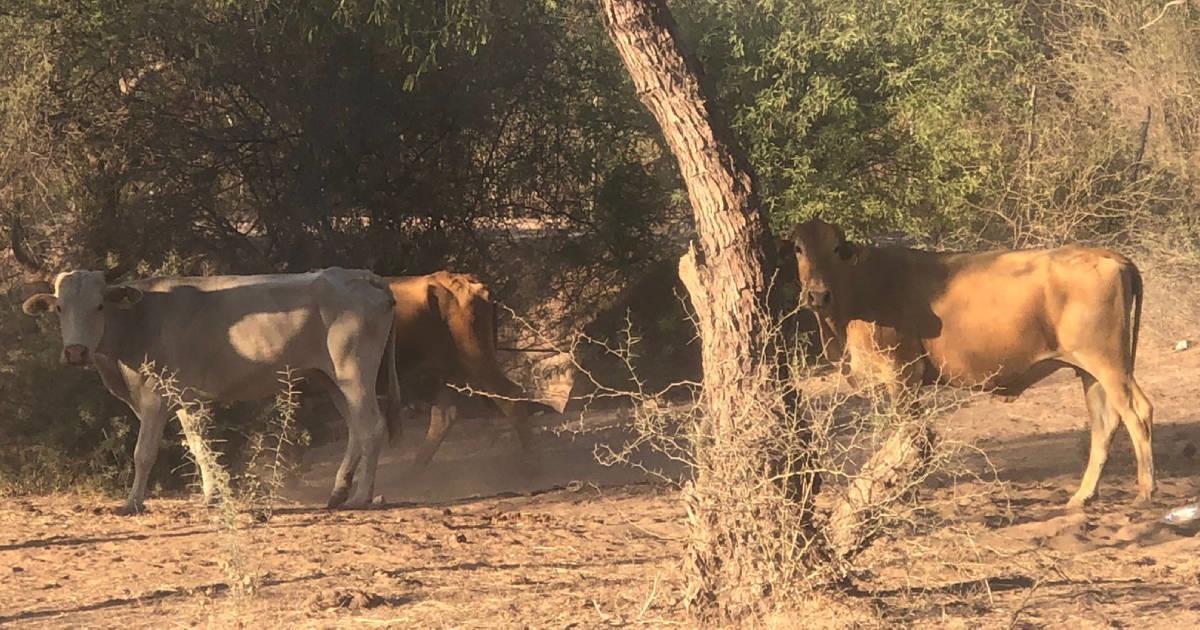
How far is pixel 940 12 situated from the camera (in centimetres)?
1441

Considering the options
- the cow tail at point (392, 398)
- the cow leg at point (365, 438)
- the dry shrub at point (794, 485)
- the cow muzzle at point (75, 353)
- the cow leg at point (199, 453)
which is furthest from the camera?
the cow tail at point (392, 398)

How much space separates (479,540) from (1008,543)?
10.2 feet

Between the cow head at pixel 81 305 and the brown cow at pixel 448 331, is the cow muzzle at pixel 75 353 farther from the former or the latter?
the brown cow at pixel 448 331

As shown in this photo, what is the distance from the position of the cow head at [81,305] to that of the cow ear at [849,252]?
4.83 metres

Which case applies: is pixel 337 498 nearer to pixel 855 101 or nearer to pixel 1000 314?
pixel 1000 314

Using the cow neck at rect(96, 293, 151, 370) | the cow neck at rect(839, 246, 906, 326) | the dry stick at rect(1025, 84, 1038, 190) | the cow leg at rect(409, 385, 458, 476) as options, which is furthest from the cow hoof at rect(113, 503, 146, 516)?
the dry stick at rect(1025, 84, 1038, 190)

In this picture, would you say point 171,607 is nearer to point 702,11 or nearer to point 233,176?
point 233,176

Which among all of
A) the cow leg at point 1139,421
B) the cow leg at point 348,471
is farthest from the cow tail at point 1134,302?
the cow leg at point 348,471

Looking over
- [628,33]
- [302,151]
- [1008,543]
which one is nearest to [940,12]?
[302,151]

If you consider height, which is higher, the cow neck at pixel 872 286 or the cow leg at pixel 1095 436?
the cow neck at pixel 872 286

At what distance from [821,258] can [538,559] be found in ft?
9.68

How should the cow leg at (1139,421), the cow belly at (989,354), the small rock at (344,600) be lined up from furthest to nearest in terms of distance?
the cow belly at (989,354), the cow leg at (1139,421), the small rock at (344,600)

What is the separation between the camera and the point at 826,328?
9297 millimetres

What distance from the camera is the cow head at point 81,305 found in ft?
28.5
